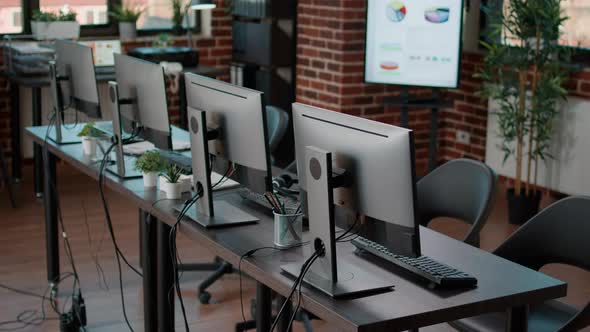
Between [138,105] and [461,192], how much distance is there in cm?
136

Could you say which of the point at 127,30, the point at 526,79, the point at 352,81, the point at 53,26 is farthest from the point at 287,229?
the point at 127,30

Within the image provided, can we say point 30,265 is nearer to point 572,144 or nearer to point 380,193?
point 380,193

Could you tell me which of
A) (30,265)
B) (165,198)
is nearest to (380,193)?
(165,198)

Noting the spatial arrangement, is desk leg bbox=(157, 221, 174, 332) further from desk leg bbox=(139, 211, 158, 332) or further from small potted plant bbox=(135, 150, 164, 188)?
small potted plant bbox=(135, 150, 164, 188)

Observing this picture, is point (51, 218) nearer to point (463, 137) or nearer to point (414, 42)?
point (414, 42)

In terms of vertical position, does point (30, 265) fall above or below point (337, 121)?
below

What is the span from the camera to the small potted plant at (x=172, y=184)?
11.4 ft

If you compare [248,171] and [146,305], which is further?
[146,305]

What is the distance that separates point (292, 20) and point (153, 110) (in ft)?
10.7

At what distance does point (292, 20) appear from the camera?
6812 millimetres

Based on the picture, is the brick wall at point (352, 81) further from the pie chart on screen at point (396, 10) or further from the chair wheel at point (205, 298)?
the chair wheel at point (205, 298)

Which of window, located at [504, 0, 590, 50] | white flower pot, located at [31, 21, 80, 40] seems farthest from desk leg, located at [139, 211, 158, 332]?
window, located at [504, 0, 590, 50]

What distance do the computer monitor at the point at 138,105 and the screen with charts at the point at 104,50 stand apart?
109 inches

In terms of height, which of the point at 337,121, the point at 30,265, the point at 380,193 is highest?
the point at 337,121
